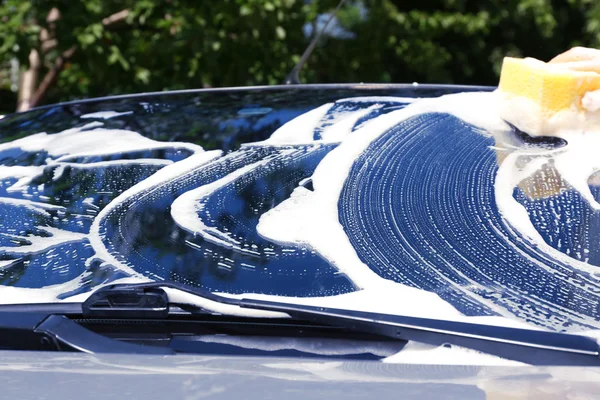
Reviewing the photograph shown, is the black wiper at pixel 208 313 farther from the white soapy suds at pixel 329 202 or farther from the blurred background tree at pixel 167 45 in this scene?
the blurred background tree at pixel 167 45

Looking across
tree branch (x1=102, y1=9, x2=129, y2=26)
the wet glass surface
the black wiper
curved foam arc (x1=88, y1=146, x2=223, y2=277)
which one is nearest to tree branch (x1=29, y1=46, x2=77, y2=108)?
tree branch (x1=102, y1=9, x2=129, y2=26)

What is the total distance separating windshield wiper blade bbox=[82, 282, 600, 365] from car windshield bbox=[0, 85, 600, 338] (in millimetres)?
35

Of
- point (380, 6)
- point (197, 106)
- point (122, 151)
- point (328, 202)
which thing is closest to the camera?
point (328, 202)

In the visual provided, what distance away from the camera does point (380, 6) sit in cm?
675

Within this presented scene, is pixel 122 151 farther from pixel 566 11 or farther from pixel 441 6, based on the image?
pixel 566 11

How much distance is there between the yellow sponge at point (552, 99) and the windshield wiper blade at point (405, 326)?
0.66 meters

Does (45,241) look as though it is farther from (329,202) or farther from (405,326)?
(405,326)

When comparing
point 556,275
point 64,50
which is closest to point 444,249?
point 556,275

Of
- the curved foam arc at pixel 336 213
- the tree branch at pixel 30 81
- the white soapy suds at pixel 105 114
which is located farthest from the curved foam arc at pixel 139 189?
the tree branch at pixel 30 81

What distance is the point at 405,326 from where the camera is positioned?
4.10ft

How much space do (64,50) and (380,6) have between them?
9.33ft

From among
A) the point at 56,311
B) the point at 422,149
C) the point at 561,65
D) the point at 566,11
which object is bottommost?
the point at 566,11

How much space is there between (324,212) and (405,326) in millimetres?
349

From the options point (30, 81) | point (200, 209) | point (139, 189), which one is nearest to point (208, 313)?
point (200, 209)
